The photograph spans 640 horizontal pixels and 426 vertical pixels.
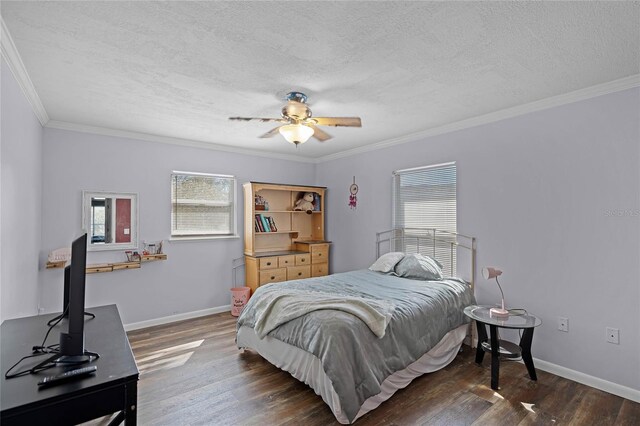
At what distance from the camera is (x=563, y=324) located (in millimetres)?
2842

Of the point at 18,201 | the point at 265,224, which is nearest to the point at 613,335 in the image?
the point at 265,224

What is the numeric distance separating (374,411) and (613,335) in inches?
81.1

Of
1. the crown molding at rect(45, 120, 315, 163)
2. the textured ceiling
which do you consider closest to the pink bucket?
the crown molding at rect(45, 120, 315, 163)

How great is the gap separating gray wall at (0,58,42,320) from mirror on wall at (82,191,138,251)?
497 millimetres

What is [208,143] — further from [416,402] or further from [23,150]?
[416,402]

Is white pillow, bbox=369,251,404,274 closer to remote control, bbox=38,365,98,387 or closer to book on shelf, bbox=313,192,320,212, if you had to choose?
book on shelf, bbox=313,192,320,212

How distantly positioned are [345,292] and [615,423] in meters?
2.14

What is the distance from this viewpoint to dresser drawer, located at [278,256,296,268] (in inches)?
186

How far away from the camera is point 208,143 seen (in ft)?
15.0

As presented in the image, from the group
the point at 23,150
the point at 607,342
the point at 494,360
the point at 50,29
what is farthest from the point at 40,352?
the point at 607,342

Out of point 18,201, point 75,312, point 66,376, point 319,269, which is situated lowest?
point 319,269

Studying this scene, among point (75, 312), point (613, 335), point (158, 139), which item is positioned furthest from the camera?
point (158, 139)

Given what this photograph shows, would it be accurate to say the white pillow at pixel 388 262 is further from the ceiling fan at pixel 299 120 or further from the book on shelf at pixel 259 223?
the ceiling fan at pixel 299 120

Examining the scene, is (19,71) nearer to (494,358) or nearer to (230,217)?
(230,217)
